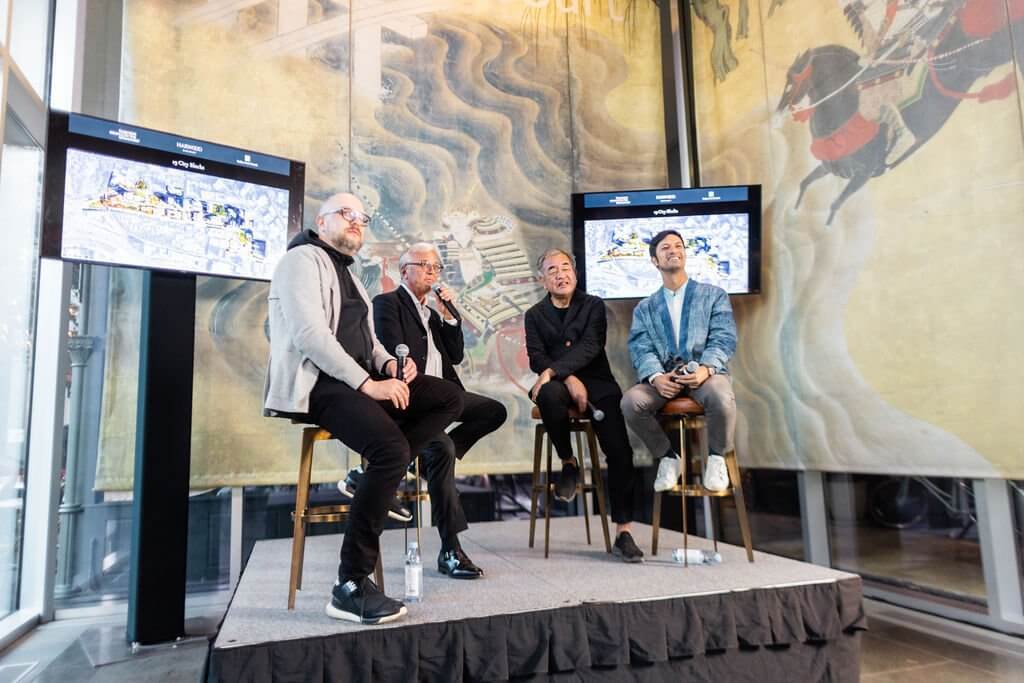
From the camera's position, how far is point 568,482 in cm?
283

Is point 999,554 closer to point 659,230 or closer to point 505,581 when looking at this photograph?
point 505,581

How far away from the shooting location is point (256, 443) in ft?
12.3

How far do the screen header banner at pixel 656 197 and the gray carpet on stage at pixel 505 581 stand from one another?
2.06m

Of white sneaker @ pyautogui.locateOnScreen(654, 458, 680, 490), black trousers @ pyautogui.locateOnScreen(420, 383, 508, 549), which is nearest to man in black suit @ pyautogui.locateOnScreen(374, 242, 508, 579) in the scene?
black trousers @ pyautogui.locateOnScreen(420, 383, 508, 549)

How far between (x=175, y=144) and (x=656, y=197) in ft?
9.01

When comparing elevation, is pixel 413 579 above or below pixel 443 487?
below

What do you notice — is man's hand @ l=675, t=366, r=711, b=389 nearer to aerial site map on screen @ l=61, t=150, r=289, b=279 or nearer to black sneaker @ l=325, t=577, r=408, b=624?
black sneaker @ l=325, t=577, r=408, b=624

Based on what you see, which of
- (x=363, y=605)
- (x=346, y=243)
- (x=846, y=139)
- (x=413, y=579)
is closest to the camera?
(x=363, y=605)

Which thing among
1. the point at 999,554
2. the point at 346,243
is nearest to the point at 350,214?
the point at 346,243

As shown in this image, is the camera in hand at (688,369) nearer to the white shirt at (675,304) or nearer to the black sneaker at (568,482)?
the white shirt at (675,304)

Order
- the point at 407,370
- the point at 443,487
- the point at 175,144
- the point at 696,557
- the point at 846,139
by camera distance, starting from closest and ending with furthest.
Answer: the point at 407,370 → the point at 443,487 → the point at 696,557 → the point at 175,144 → the point at 846,139

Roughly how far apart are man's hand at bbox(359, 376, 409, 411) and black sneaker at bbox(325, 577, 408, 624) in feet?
1.80

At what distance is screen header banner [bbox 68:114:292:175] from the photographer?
2.85 m

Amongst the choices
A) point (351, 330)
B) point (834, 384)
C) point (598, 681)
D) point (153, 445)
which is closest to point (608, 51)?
point (834, 384)
